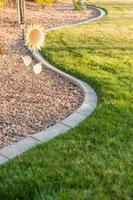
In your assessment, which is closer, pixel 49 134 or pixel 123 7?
pixel 49 134

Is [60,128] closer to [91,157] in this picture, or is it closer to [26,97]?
[91,157]

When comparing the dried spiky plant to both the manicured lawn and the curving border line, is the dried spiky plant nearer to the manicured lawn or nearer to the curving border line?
the manicured lawn

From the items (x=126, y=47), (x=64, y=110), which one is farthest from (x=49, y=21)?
(x=64, y=110)

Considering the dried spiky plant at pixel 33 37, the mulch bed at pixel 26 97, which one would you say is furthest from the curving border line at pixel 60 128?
the dried spiky plant at pixel 33 37

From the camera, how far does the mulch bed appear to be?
17.2ft

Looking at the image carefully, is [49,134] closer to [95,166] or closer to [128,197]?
[95,166]

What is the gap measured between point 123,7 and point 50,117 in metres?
11.5

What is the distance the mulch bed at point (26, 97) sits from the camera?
5.24 meters

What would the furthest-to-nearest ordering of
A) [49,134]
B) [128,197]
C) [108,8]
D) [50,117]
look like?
[108,8] < [50,117] < [49,134] < [128,197]

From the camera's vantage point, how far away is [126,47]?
9188 mm

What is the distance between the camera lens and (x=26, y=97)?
623cm

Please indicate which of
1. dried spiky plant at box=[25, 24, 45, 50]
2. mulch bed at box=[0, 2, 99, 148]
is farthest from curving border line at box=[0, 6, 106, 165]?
Answer: dried spiky plant at box=[25, 24, 45, 50]

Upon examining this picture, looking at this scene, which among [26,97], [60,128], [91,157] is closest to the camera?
[91,157]

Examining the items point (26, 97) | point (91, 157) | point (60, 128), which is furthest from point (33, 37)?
point (26, 97)
